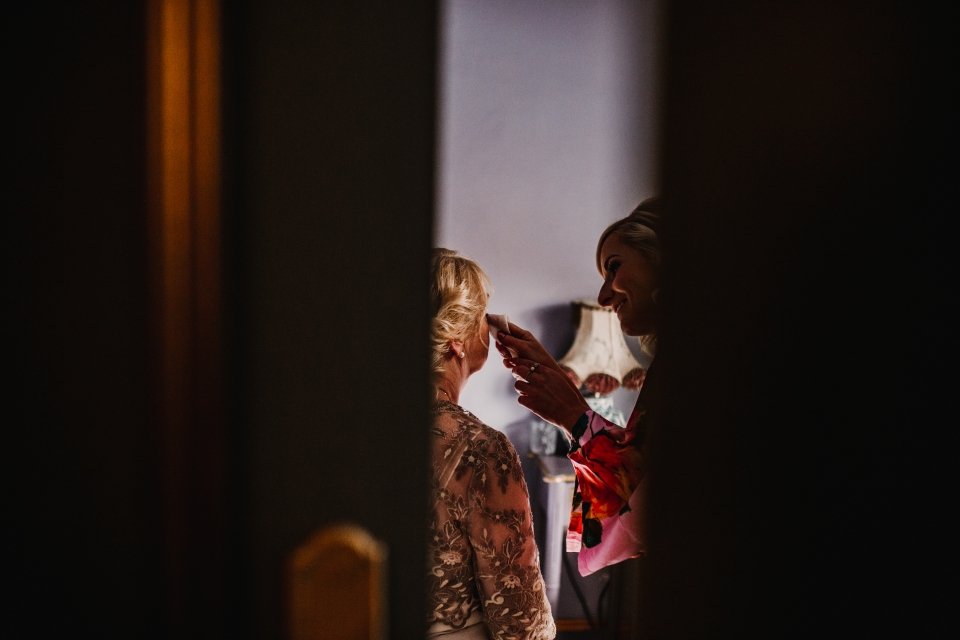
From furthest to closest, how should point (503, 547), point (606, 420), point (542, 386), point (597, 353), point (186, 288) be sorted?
point (597, 353), point (542, 386), point (606, 420), point (503, 547), point (186, 288)

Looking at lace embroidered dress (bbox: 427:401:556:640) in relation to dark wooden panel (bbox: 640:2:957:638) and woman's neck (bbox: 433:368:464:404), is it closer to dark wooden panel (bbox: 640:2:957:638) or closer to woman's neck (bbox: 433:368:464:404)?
woman's neck (bbox: 433:368:464:404)

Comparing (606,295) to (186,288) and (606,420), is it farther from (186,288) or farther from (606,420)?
(186,288)

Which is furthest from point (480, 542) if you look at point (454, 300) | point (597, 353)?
point (597, 353)

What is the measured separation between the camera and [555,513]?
191cm

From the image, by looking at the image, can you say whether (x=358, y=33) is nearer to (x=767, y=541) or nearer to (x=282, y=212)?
(x=282, y=212)

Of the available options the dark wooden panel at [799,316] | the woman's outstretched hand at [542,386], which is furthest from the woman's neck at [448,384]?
the dark wooden panel at [799,316]

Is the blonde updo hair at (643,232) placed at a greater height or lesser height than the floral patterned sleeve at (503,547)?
greater

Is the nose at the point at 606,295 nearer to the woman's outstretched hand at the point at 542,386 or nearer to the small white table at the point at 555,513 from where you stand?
the woman's outstretched hand at the point at 542,386

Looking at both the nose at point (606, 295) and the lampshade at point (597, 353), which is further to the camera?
the lampshade at point (597, 353)

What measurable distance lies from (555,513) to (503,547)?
1044 millimetres

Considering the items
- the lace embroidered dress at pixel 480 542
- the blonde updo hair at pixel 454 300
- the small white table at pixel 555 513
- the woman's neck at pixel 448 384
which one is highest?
the blonde updo hair at pixel 454 300

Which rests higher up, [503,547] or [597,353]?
[597,353]

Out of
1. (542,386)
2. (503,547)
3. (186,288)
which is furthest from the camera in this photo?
(542,386)

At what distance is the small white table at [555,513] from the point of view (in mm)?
1894
